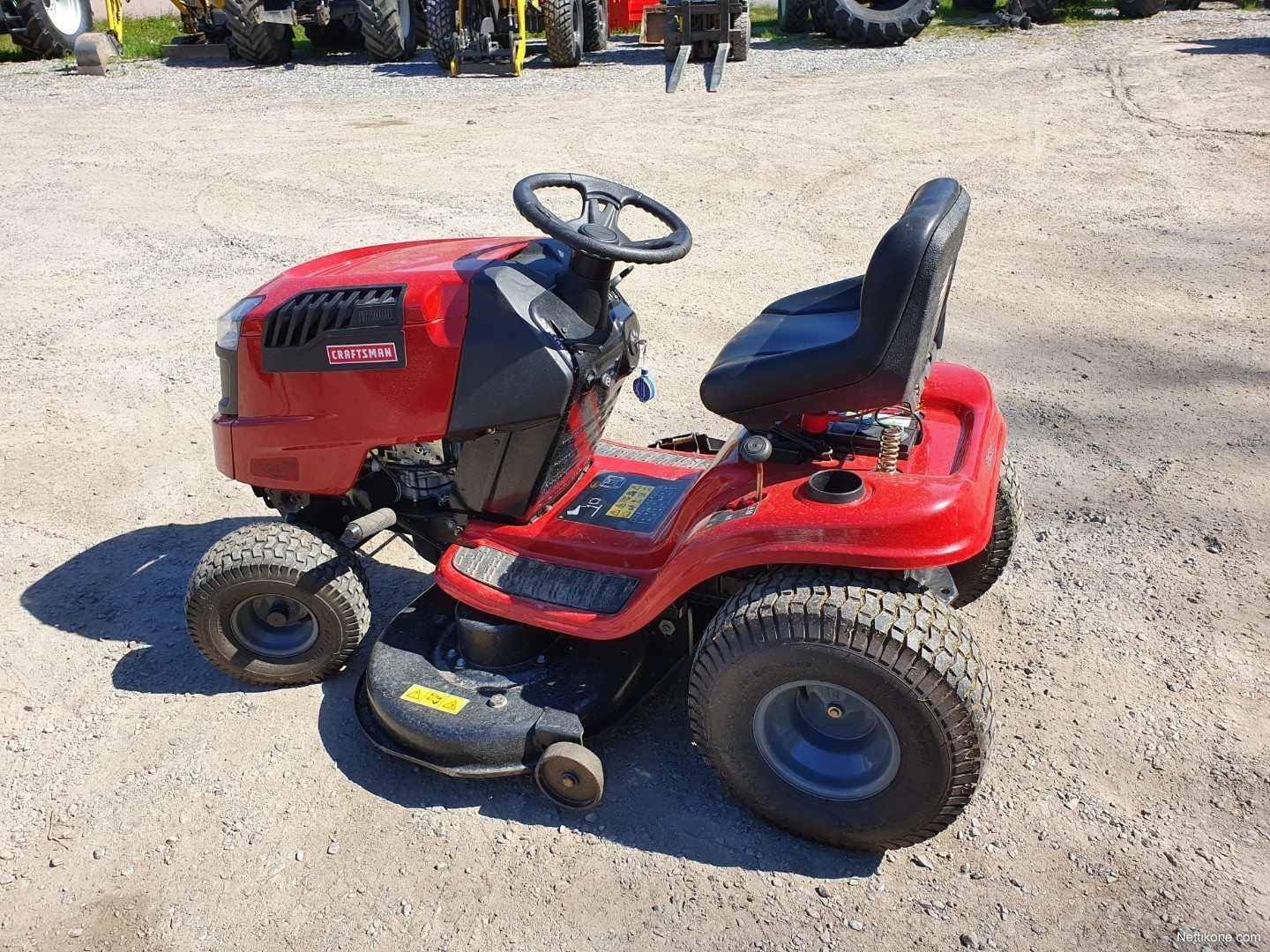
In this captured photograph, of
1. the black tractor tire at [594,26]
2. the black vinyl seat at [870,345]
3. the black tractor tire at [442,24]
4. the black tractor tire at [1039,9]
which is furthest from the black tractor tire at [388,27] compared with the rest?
the black vinyl seat at [870,345]

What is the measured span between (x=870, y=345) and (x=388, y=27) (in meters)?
13.3

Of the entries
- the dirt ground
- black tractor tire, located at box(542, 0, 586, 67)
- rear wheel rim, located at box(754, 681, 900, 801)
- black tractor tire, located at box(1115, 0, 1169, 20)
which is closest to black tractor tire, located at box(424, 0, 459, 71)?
black tractor tire, located at box(542, 0, 586, 67)

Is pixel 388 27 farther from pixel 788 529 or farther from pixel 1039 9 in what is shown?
pixel 788 529

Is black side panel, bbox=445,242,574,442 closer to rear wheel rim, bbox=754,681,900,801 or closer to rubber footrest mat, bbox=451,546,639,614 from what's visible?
rubber footrest mat, bbox=451,546,639,614

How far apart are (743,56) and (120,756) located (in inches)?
470

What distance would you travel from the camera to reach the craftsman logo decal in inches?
109

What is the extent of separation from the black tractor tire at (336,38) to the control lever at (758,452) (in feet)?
50.3

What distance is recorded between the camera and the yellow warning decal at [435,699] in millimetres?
2721

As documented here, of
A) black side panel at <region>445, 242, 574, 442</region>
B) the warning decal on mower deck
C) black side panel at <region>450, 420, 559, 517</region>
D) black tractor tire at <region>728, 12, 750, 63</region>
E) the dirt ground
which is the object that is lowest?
the dirt ground

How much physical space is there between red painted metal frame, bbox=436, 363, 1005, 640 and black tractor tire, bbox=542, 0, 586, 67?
11010 mm

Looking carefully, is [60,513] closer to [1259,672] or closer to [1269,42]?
[1259,672]

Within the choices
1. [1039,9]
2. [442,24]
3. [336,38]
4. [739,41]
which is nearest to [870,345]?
[739,41]

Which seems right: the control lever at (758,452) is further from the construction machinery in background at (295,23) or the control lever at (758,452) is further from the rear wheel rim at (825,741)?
the construction machinery in background at (295,23)

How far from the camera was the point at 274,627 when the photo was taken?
316cm
